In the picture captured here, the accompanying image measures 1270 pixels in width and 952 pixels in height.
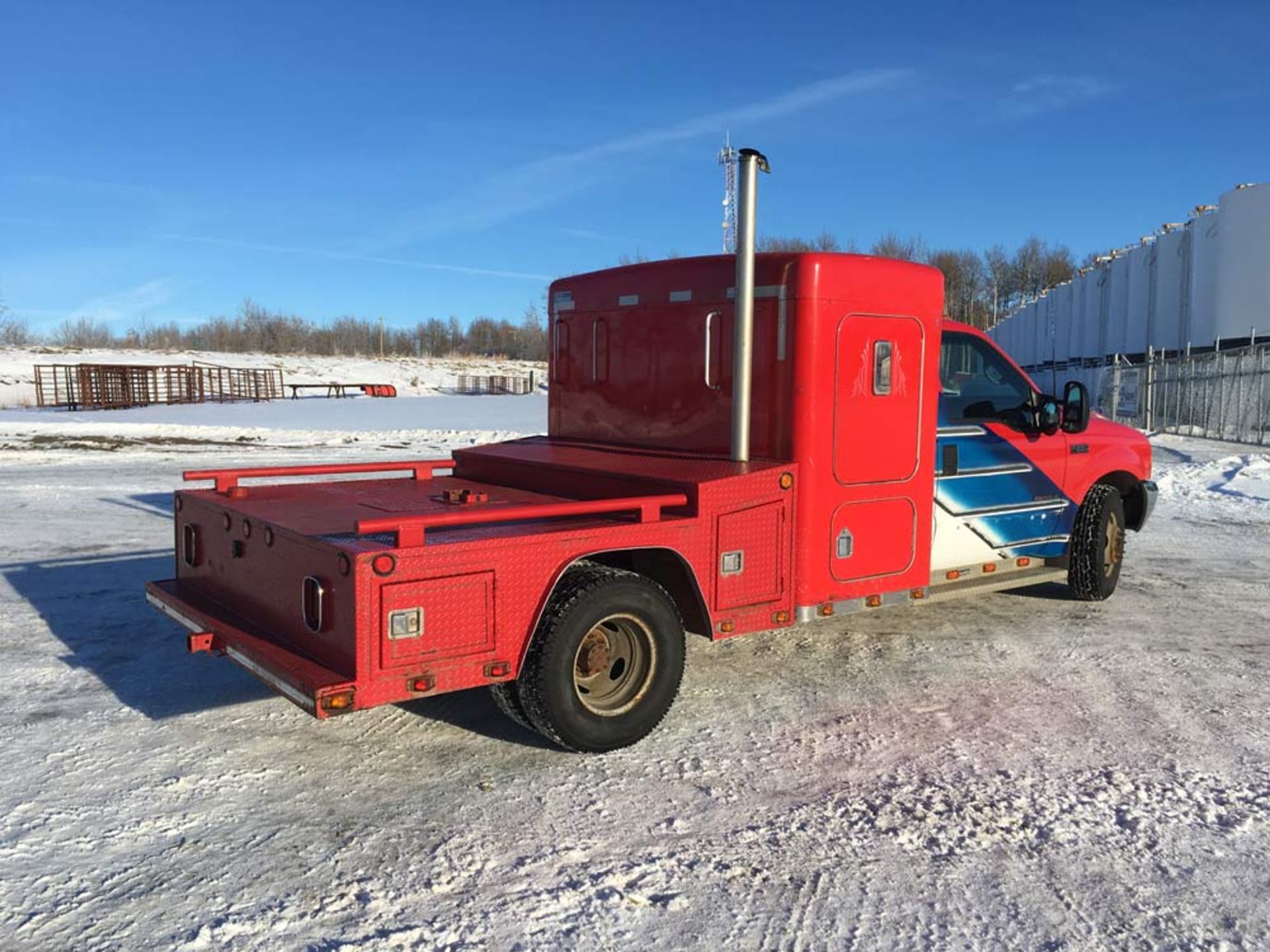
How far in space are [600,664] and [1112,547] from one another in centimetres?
479

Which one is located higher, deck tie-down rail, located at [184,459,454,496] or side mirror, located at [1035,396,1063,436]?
side mirror, located at [1035,396,1063,436]

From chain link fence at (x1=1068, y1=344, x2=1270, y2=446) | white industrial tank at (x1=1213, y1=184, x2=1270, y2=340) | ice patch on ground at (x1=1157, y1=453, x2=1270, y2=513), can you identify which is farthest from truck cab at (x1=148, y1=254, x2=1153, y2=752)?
white industrial tank at (x1=1213, y1=184, x2=1270, y2=340)

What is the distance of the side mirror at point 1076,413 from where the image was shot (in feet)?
22.0

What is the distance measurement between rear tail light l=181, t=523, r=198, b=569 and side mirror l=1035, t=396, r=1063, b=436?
5.24 meters

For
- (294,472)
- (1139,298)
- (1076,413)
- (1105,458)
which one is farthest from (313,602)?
(1139,298)

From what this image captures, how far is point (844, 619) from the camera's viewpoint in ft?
23.5

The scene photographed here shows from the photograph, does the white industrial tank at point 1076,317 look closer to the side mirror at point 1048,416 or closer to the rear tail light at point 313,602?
the side mirror at point 1048,416

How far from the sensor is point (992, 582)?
252 inches

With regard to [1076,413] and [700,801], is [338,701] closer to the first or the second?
[700,801]

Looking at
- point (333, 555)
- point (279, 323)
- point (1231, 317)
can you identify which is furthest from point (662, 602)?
point (279, 323)

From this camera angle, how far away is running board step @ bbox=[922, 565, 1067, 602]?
603 cm

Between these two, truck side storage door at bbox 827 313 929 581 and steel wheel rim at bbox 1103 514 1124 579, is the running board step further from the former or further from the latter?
truck side storage door at bbox 827 313 929 581

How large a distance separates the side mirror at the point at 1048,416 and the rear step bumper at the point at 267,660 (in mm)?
4899

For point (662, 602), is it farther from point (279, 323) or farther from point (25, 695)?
point (279, 323)
